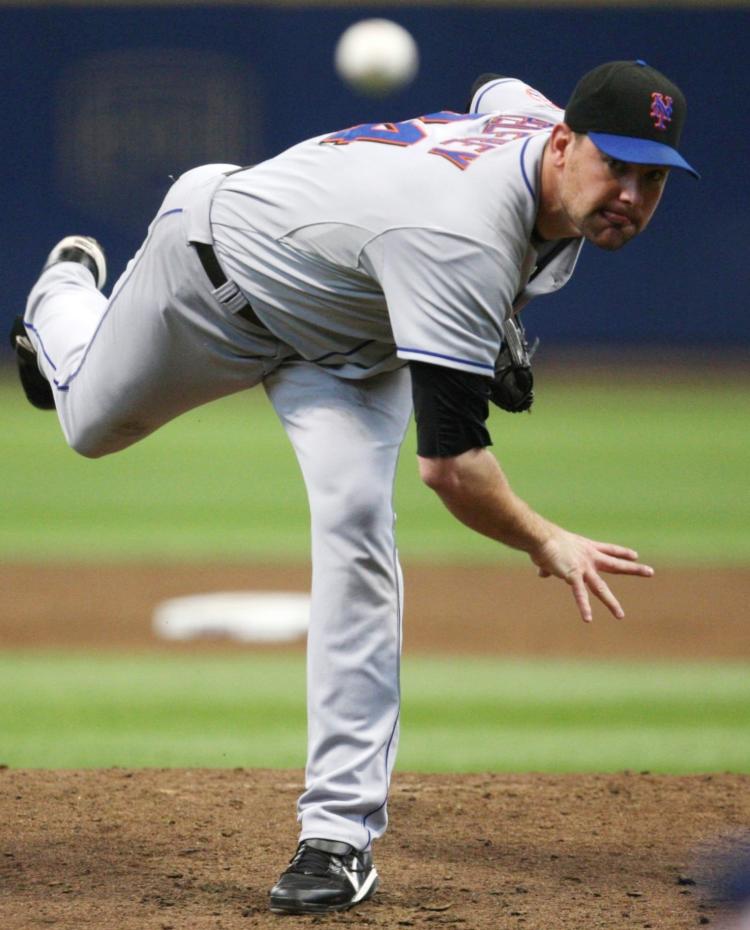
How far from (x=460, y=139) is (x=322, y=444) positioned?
0.70 meters

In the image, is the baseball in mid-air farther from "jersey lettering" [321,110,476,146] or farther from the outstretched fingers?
the outstretched fingers

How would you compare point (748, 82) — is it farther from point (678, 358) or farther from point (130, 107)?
point (130, 107)

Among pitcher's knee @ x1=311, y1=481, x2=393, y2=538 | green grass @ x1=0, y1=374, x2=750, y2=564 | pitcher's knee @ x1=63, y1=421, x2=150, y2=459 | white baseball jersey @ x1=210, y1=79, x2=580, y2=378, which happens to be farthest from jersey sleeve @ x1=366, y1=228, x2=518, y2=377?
green grass @ x1=0, y1=374, x2=750, y2=564

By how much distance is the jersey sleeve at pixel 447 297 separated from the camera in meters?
2.79

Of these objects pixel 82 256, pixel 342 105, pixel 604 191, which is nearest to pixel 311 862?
pixel 604 191

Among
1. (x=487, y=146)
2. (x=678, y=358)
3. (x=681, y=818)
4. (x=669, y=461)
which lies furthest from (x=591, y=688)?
(x=678, y=358)

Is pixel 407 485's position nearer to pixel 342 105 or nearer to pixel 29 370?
pixel 29 370

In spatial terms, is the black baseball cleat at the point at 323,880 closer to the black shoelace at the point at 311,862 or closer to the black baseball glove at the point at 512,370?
the black shoelace at the point at 311,862

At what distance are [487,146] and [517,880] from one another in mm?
1636

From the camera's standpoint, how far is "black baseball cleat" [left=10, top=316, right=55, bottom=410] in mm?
3982

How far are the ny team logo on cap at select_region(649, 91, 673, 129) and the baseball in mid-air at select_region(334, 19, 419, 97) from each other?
567 inches

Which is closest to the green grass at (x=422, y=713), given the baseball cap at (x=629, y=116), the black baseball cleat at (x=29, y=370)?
the black baseball cleat at (x=29, y=370)

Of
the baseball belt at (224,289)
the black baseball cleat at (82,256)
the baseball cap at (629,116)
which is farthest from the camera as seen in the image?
the black baseball cleat at (82,256)

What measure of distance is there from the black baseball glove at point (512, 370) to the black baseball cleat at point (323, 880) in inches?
40.3
